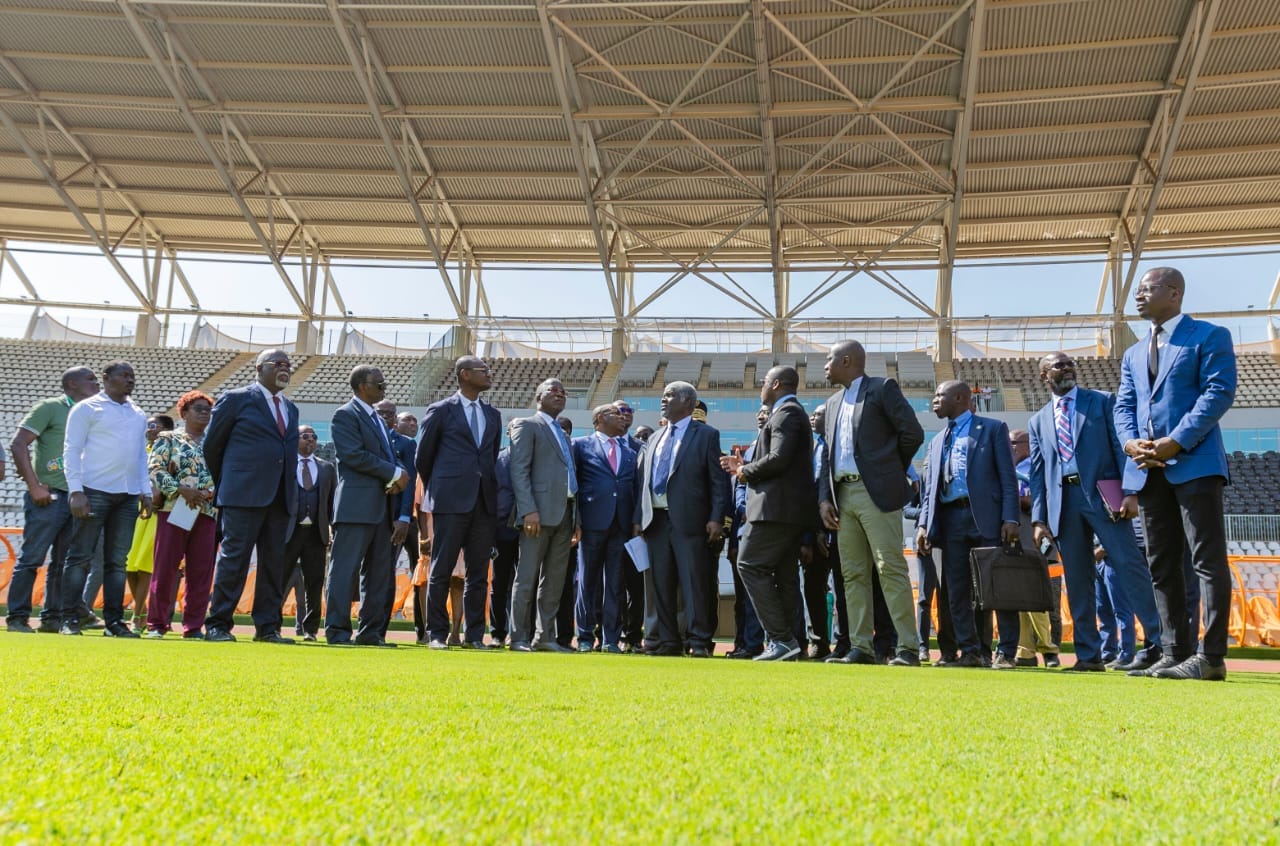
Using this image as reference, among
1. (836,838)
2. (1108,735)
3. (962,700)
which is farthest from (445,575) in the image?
(836,838)

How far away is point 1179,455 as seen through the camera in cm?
352

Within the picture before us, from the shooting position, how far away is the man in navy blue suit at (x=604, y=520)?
5.66 meters

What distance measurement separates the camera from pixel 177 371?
78.6 feet

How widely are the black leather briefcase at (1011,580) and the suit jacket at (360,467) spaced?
3.08 m

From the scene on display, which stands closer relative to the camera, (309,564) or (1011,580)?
(1011,580)

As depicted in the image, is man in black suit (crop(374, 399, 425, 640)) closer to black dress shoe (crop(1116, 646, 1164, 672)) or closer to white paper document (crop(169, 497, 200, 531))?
white paper document (crop(169, 497, 200, 531))

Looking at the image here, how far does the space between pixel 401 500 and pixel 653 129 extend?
1316 centimetres

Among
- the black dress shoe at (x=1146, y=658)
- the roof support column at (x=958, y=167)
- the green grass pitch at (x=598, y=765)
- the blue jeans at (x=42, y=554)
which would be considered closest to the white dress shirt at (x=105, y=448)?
the blue jeans at (x=42, y=554)

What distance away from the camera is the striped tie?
15.4 ft

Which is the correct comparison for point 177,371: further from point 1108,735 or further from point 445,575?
point 1108,735

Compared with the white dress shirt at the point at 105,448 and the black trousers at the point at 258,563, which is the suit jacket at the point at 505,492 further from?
the white dress shirt at the point at 105,448

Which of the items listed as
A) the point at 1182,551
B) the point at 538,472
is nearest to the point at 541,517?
the point at 538,472

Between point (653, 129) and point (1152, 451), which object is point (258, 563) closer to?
point (1152, 451)

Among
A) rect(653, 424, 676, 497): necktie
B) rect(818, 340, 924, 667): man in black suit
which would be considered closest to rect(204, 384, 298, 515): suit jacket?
rect(653, 424, 676, 497): necktie
